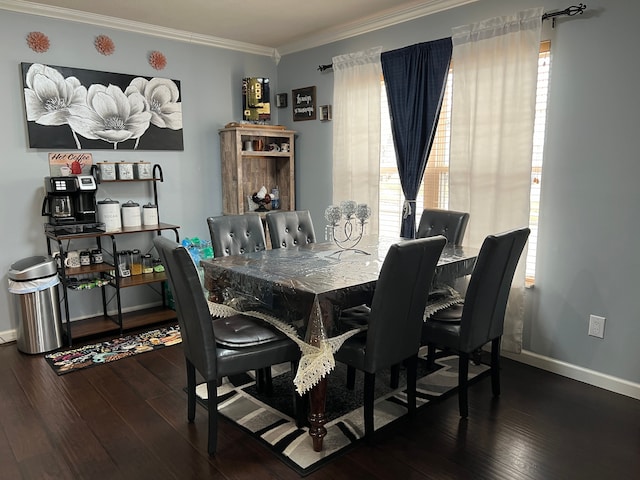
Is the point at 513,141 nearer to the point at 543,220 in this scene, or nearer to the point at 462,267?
the point at 543,220

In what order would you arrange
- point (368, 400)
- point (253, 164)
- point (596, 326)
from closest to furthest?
point (368, 400)
point (596, 326)
point (253, 164)

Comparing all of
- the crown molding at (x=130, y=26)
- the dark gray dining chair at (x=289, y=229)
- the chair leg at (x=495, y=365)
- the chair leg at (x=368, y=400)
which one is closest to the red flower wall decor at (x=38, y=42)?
the crown molding at (x=130, y=26)

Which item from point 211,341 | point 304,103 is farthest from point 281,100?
point 211,341

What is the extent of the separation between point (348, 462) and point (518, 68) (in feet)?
8.44

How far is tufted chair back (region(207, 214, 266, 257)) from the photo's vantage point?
316cm

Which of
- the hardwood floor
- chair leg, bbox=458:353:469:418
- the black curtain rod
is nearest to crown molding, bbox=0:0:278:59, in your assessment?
the hardwood floor

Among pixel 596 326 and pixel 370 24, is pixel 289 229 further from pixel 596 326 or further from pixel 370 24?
pixel 596 326

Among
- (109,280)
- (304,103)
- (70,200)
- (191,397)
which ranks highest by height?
(304,103)

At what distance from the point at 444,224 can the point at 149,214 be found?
246 cm

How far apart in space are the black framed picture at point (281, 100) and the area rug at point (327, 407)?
289 cm

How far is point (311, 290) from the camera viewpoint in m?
2.13

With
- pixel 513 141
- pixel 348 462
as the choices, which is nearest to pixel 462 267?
pixel 513 141

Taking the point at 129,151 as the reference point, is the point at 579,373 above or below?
below

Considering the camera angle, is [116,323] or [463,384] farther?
[116,323]
